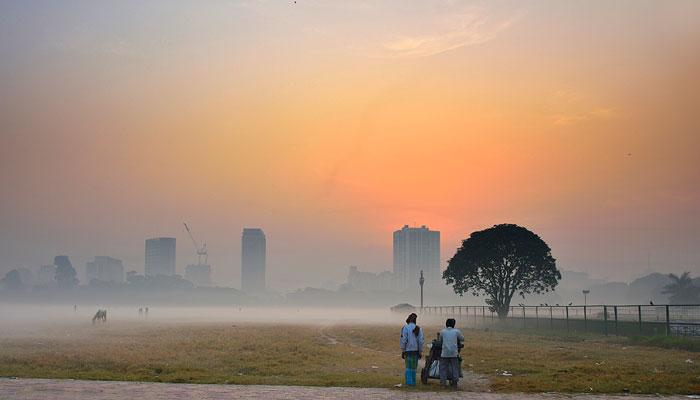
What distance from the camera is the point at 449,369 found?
72.0 feet

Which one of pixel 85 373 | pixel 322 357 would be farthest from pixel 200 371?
pixel 322 357

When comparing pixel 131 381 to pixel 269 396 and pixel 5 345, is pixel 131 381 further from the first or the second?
pixel 5 345

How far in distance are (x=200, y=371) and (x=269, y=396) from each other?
863cm

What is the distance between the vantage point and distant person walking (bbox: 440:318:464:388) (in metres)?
21.9

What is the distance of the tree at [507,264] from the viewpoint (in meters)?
84.7

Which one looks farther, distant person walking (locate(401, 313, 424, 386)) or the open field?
the open field

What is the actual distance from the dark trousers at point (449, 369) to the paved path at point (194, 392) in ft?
4.52

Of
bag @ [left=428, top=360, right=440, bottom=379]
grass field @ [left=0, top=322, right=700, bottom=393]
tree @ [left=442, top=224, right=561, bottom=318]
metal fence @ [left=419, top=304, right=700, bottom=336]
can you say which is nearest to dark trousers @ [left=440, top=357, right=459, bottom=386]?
bag @ [left=428, top=360, right=440, bottom=379]

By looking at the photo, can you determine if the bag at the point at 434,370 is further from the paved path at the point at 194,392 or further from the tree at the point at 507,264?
the tree at the point at 507,264

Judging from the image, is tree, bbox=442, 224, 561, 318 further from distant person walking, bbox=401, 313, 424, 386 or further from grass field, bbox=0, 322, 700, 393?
distant person walking, bbox=401, 313, 424, 386

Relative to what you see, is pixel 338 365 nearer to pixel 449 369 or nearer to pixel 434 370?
pixel 434 370

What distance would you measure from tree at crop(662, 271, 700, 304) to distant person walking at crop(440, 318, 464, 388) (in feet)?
540

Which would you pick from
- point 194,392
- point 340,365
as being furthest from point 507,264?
point 194,392

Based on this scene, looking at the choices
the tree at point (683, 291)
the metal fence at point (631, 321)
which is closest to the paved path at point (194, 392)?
the metal fence at point (631, 321)
